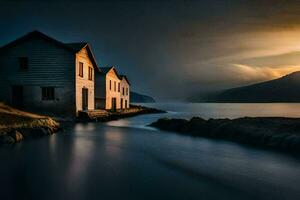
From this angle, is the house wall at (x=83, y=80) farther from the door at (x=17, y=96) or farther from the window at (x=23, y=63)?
the door at (x=17, y=96)

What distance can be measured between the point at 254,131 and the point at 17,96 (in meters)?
24.0

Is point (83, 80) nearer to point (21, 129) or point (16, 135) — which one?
point (21, 129)

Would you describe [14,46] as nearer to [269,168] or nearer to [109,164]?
[109,164]

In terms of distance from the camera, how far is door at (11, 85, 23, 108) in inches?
1109

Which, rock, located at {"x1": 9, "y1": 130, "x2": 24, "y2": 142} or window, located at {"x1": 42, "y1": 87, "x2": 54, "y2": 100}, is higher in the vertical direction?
window, located at {"x1": 42, "y1": 87, "x2": 54, "y2": 100}

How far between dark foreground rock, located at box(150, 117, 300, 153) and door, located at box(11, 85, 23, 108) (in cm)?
1670

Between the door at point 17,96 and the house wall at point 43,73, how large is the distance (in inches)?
18.0

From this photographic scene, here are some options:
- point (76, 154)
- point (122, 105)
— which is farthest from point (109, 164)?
point (122, 105)

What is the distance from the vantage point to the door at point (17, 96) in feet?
92.4

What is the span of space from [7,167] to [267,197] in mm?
8388

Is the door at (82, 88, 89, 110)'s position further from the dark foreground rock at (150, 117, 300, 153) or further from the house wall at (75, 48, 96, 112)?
the dark foreground rock at (150, 117, 300, 153)

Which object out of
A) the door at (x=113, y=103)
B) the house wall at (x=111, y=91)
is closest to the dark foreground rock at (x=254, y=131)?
the house wall at (x=111, y=91)

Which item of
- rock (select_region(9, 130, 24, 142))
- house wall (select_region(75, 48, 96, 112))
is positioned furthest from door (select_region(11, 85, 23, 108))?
rock (select_region(9, 130, 24, 142))

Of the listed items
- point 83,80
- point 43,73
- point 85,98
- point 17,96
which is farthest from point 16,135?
point 85,98
